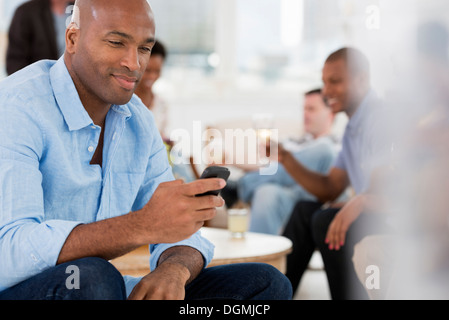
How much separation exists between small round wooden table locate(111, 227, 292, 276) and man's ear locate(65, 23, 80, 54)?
1.66 feet

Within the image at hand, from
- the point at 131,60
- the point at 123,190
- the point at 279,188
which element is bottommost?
the point at 279,188

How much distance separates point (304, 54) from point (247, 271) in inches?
149

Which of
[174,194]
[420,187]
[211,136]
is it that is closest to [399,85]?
[420,187]

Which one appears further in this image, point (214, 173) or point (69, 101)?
point (69, 101)

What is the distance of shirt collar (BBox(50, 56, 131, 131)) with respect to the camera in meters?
0.94

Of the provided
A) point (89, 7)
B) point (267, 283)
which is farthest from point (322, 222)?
point (89, 7)

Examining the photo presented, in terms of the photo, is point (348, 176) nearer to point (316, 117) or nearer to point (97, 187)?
point (316, 117)

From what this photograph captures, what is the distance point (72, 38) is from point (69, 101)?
0.13m

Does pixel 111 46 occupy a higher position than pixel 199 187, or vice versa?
pixel 111 46

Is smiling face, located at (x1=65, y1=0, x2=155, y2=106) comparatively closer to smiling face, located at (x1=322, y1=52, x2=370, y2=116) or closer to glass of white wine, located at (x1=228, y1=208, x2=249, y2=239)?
smiling face, located at (x1=322, y1=52, x2=370, y2=116)

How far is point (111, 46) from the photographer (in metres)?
0.96

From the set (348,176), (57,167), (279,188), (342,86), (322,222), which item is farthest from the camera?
(279,188)

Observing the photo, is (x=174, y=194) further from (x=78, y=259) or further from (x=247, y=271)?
(x=247, y=271)
